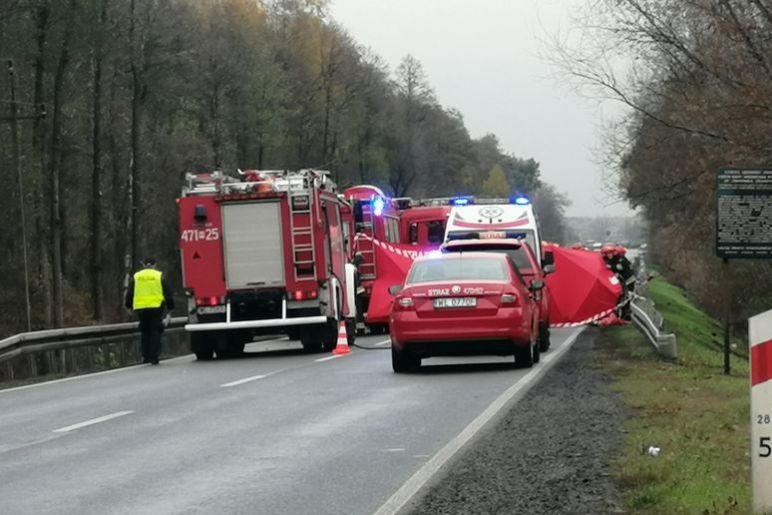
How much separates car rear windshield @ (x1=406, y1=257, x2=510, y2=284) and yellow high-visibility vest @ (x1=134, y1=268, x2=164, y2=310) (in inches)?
266

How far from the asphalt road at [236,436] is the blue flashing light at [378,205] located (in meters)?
14.0

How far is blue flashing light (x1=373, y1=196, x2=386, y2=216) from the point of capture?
119 ft

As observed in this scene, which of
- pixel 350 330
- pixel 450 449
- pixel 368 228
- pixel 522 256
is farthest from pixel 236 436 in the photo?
pixel 368 228

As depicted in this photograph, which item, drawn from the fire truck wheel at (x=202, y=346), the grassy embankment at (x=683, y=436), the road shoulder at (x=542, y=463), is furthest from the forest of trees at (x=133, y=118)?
the road shoulder at (x=542, y=463)

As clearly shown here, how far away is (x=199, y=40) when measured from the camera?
7131 centimetres

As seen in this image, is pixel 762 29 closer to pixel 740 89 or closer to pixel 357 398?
pixel 740 89

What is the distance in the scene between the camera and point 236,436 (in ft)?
43.3

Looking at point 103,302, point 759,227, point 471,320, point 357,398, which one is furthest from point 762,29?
point 103,302

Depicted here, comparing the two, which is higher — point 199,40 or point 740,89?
point 199,40

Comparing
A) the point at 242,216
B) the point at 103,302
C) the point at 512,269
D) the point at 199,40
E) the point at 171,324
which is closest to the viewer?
the point at 512,269

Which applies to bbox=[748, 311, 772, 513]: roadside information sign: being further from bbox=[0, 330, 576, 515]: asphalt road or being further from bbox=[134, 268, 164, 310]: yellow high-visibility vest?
bbox=[134, 268, 164, 310]: yellow high-visibility vest

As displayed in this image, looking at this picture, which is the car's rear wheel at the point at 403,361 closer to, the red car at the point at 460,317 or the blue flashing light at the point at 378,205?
the red car at the point at 460,317

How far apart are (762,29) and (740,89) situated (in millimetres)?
1917

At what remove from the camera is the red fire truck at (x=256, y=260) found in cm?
2598
